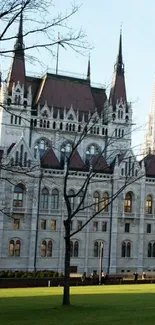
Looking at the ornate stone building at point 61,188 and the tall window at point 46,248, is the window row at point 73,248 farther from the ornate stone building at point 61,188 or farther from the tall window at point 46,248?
the ornate stone building at point 61,188

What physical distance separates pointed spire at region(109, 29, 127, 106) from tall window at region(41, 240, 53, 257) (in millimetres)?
26127

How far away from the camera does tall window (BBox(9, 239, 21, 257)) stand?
63.5 m

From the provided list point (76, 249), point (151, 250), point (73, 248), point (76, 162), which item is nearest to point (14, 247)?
point (73, 248)

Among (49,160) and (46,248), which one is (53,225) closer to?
(46,248)

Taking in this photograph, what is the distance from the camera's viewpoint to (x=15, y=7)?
16750 mm

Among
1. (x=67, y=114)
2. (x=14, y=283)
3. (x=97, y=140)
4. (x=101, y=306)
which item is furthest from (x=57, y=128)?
(x=101, y=306)

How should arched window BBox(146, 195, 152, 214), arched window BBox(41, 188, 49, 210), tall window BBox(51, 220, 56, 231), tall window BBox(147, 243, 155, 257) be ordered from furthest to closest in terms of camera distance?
arched window BBox(146, 195, 152, 214) < tall window BBox(147, 243, 155, 257) < tall window BBox(51, 220, 56, 231) < arched window BBox(41, 188, 49, 210)

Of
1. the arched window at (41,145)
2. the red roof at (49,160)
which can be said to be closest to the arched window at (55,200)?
the red roof at (49,160)

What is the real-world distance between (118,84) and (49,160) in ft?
68.1

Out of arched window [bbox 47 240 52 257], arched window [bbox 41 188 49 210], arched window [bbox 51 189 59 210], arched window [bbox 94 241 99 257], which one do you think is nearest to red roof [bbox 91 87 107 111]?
arched window [bbox 51 189 59 210]

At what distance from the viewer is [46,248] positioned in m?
65.2

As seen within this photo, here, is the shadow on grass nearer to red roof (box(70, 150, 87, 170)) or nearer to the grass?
the grass

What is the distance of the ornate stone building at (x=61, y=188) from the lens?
64.0 meters

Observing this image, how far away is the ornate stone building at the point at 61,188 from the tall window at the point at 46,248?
14 centimetres
